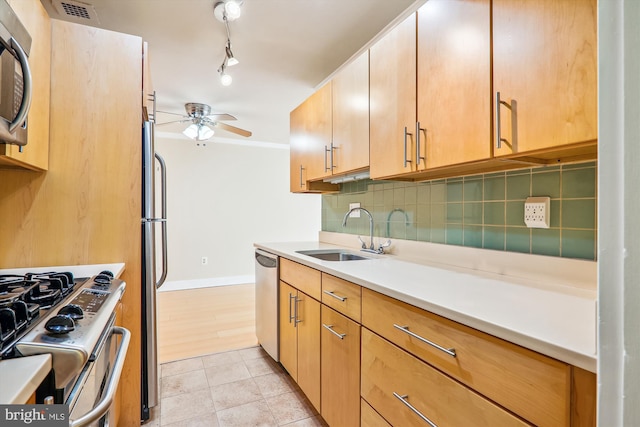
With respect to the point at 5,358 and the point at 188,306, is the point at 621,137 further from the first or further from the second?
the point at 188,306

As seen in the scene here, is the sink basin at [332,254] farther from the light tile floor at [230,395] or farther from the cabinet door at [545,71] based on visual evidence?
the cabinet door at [545,71]

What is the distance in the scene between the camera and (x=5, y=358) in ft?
2.02

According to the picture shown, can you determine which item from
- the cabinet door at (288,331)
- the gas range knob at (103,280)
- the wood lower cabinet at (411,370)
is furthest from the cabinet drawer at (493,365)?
the gas range knob at (103,280)

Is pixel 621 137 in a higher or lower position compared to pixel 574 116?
lower

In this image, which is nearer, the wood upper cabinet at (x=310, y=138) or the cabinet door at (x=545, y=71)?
the cabinet door at (x=545, y=71)

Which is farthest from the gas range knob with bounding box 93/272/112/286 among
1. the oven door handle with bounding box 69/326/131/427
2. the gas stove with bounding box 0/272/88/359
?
the oven door handle with bounding box 69/326/131/427

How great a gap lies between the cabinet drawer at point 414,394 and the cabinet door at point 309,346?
0.45 m

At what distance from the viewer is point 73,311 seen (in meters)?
0.87

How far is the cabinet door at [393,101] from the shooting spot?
1502 millimetres

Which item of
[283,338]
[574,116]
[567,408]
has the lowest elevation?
[283,338]

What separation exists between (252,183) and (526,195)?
4378 millimetres

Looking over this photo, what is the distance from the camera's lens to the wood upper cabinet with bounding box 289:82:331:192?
2258mm

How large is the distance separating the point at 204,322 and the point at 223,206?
2.09 m

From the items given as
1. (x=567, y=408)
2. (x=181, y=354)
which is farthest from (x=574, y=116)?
(x=181, y=354)
